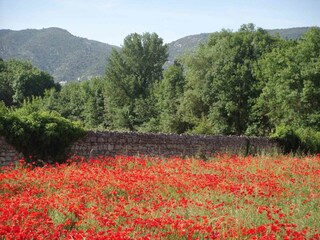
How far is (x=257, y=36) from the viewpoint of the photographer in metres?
36.9

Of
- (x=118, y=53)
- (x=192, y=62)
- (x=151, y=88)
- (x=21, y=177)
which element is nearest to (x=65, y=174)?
(x=21, y=177)

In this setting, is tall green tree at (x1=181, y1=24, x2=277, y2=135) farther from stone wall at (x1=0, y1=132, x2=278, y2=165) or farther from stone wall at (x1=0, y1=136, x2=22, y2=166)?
stone wall at (x1=0, y1=136, x2=22, y2=166)

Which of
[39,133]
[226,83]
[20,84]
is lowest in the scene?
[39,133]

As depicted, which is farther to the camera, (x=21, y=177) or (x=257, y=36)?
(x=257, y=36)

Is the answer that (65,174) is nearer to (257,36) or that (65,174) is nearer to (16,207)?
(16,207)

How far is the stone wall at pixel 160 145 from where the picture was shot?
51.9 ft

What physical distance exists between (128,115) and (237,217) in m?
42.0

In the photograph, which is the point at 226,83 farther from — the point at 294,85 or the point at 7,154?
the point at 7,154

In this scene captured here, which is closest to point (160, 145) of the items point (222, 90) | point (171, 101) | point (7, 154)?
point (7, 154)

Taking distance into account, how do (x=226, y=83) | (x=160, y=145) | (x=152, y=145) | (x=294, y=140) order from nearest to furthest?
(x=152, y=145), (x=160, y=145), (x=294, y=140), (x=226, y=83)

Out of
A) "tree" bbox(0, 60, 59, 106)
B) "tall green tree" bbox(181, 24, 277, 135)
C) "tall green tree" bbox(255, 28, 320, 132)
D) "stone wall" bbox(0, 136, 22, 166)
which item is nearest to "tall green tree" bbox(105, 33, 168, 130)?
"tall green tree" bbox(181, 24, 277, 135)

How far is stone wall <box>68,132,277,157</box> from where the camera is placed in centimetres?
1582

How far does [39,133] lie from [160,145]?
21.7 feet

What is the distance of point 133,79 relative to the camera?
49.5 meters
